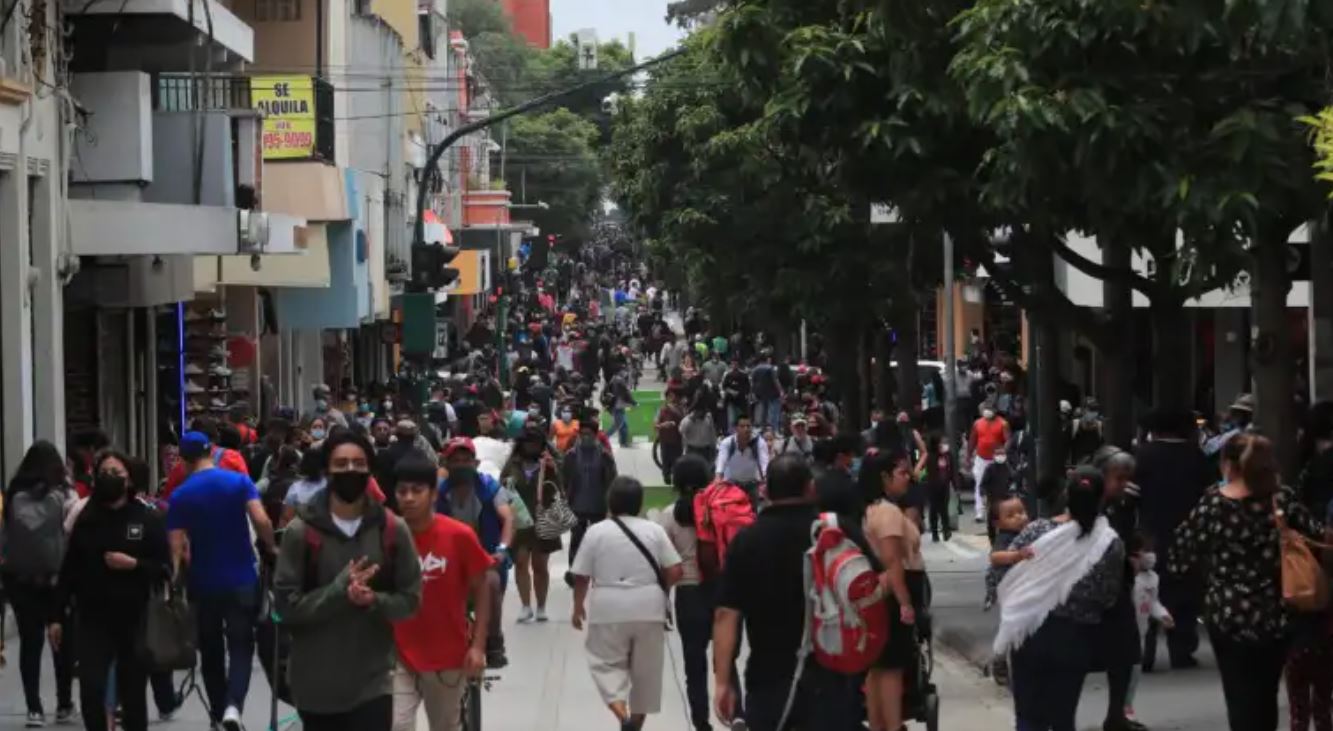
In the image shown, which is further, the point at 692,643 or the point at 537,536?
the point at 537,536

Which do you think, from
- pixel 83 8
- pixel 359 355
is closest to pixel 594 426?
pixel 83 8

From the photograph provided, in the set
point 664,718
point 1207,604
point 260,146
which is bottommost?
point 664,718

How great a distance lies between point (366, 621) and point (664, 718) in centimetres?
671

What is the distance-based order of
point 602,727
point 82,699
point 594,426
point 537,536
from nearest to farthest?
point 82,699
point 602,727
point 537,536
point 594,426

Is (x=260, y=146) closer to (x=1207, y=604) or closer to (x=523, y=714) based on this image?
(x=523, y=714)

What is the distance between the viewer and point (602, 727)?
1616 centimetres

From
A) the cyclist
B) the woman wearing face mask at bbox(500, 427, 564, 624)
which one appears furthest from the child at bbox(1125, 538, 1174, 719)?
the woman wearing face mask at bbox(500, 427, 564, 624)

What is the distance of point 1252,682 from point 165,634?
18.3 feet

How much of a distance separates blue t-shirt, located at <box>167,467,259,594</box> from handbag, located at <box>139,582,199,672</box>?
0.75 metres

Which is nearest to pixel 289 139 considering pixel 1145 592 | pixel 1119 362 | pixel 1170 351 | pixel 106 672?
pixel 1119 362

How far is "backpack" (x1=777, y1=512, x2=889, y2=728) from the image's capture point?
11.5 metres

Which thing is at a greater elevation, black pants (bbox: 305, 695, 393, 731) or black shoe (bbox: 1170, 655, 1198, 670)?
black pants (bbox: 305, 695, 393, 731)

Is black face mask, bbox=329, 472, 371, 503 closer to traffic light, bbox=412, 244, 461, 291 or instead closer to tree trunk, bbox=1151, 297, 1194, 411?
tree trunk, bbox=1151, 297, 1194, 411

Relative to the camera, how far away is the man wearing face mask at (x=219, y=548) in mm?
14453
